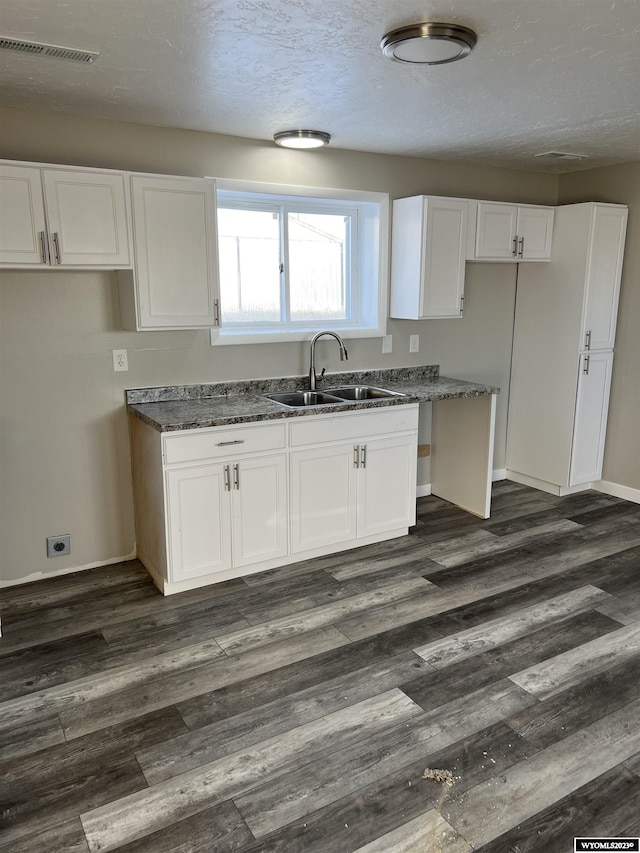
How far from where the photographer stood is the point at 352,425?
3443mm

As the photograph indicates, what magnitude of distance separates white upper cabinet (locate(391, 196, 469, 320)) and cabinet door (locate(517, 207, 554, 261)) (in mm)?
511

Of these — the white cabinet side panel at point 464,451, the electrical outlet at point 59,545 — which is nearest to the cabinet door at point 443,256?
the white cabinet side panel at point 464,451

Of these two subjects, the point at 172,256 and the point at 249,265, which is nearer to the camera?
the point at 172,256

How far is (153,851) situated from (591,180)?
15.3 feet

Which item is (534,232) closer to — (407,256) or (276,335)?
(407,256)

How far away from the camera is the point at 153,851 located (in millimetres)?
1703

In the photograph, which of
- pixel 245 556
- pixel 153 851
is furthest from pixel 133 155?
pixel 153 851

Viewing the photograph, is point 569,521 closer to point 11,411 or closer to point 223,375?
point 223,375

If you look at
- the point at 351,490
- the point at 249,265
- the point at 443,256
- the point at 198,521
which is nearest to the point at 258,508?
the point at 198,521

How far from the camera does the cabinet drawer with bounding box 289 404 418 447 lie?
330 cm

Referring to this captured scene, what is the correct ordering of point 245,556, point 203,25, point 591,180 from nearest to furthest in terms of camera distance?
point 203,25
point 245,556
point 591,180

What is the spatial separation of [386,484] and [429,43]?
2281mm

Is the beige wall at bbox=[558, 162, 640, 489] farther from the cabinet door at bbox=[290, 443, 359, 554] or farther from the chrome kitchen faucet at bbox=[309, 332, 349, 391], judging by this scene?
the cabinet door at bbox=[290, 443, 359, 554]

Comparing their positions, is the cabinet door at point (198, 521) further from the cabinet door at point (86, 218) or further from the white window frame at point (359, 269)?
the cabinet door at point (86, 218)
